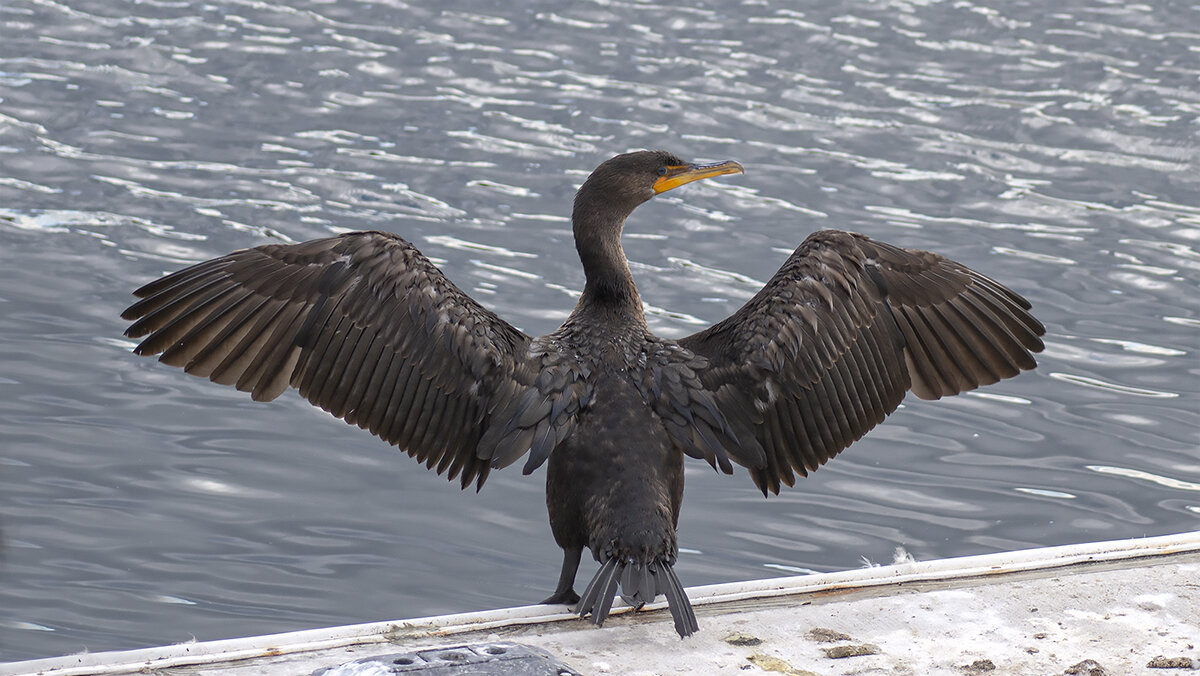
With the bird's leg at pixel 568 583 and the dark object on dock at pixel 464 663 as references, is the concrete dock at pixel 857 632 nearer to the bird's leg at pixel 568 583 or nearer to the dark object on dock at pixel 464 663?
the dark object on dock at pixel 464 663

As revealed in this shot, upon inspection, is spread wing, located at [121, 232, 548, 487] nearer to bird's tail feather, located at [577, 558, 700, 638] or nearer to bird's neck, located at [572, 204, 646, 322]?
bird's neck, located at [572, 204, 646, 322]

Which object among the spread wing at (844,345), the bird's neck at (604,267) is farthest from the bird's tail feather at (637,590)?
the bird's neck at (604,267)

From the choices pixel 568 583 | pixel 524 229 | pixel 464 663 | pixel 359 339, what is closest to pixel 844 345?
pixel 568 583

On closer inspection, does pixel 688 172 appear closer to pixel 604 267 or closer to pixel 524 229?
pixel 604 267

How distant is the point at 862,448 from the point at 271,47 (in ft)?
22.5

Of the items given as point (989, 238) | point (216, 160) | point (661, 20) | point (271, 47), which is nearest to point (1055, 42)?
point (661, 20)

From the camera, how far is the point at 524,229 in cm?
956

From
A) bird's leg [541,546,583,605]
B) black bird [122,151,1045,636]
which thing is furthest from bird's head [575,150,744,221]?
bird's leg [541,546,583,605]

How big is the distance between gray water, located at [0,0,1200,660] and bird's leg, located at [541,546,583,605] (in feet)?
4.28

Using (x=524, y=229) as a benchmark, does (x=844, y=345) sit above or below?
above

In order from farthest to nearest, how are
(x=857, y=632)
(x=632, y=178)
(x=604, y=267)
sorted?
(x=632, y=178) < (x=604, y=267) < (x=857, y=632)

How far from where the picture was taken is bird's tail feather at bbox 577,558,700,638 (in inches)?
160

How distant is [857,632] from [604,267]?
4.78 ft

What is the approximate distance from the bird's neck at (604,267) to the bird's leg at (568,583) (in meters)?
0.75
